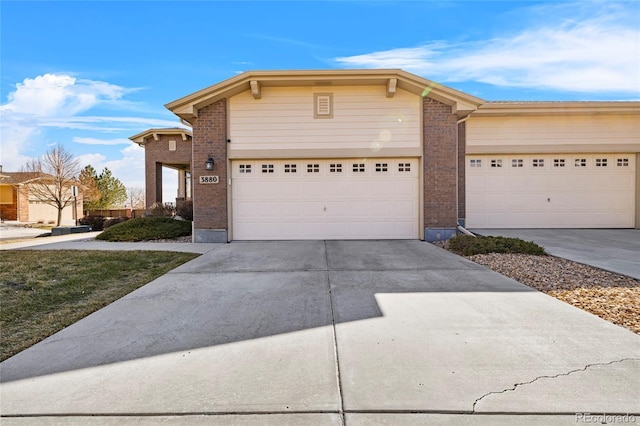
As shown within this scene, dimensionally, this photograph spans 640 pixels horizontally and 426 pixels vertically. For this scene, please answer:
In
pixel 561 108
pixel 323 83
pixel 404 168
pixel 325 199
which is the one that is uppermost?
pixel 323 83

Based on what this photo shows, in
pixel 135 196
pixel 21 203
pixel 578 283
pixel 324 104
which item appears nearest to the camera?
pixel 578 283

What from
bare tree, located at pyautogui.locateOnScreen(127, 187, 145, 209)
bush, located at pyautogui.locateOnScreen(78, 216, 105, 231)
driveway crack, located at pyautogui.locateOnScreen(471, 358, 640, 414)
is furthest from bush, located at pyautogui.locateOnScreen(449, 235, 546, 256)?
bare tree, located at pyautogui.locateOnScreen(127, 187, 145, 209)

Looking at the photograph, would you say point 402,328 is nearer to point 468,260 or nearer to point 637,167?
point 468,260

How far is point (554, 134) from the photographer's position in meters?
11.5

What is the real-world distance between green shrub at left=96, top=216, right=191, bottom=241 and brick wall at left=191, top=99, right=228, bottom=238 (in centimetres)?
191

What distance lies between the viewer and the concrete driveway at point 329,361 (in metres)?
2.12

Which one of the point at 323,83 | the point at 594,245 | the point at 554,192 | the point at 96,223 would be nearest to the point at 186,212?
the point at 96,223

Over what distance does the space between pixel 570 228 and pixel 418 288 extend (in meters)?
10.0

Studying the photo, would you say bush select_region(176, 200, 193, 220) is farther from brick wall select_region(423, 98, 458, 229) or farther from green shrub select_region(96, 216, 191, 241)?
brick wall select_region(423, 98, 458, 229)

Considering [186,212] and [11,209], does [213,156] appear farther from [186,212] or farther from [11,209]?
[11,209]

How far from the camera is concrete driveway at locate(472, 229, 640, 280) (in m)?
6.18

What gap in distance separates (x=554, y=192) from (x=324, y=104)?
8827 mm

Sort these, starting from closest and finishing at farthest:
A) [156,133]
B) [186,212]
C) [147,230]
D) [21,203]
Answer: [147,230] → [186,212] → [156,133] → [21,203]

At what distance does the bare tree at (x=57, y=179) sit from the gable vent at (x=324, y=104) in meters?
20.9
